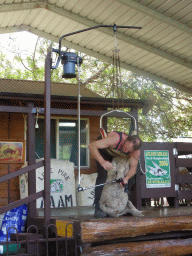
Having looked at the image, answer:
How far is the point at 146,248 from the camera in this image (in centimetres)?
561

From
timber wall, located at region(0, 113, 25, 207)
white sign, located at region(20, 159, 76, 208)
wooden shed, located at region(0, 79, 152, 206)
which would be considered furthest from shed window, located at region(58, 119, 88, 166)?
timber wall, located at region(0, 113, 25, 207)

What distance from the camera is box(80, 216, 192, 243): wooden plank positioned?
17.1ft

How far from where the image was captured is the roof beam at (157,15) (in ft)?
28.7

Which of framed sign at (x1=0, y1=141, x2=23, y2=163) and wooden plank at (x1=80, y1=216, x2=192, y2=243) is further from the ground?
framed sign at (x1=0, y1=141, x2=23, y2=163)

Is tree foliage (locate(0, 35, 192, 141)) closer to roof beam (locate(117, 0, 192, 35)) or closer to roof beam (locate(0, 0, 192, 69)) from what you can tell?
roof beam (locate(0, 0, 192, 69))

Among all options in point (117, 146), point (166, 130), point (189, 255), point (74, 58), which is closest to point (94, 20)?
point (74, 58)

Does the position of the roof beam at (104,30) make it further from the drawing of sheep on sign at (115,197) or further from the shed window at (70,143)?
→ the drawing of sheep on sign at (115,197)

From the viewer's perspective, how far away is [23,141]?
994cm

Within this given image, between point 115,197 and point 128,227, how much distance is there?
2.38 ft

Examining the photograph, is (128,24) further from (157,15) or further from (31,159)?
(31,159)

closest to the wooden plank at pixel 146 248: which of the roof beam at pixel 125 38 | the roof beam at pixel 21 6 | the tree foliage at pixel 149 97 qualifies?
the roof beam at pixel 125 38

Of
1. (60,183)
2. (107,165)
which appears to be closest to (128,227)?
(107,165)

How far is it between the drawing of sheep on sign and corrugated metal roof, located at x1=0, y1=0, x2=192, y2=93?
418 cm

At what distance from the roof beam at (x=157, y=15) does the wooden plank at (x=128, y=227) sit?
4811 mm
